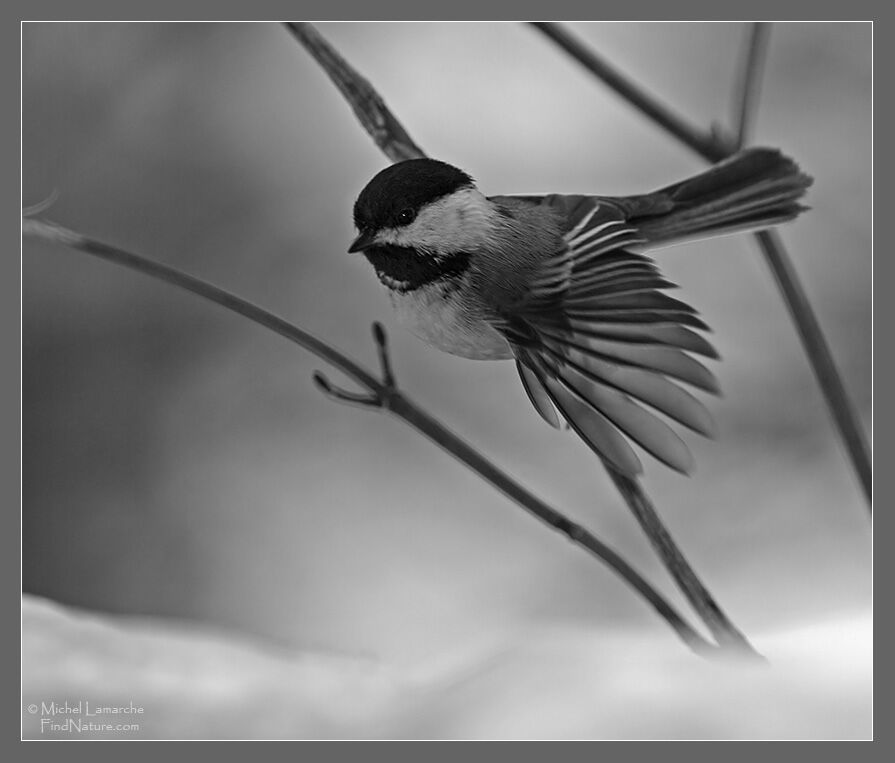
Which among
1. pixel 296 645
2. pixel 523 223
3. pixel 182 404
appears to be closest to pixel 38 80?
pixel 182 404

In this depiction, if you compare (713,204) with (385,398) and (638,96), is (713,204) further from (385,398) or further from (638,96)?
(385,398)

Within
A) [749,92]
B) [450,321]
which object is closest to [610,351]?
[450,321]

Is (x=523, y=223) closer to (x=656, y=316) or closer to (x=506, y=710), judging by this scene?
(x=656, y=316)

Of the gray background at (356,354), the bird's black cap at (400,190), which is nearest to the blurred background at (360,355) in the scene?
the gray background at (356,354)

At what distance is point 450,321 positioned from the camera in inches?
42.3

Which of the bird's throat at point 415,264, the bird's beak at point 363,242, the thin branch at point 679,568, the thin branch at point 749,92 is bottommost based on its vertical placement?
the thin branch at point 679,568

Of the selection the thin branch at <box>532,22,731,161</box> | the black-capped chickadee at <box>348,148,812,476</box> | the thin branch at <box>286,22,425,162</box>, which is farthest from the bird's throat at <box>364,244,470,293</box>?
the thin branch at <box>532,22,731,161</box>

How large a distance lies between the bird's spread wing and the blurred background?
15 cm

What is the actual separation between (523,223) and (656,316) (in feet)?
0.60

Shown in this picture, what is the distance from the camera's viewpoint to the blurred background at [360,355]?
1.18 m

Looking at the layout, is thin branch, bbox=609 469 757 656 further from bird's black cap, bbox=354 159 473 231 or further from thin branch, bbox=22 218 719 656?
bird's black cap, bbox=354 159 473 231

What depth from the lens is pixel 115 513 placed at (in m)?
1.20

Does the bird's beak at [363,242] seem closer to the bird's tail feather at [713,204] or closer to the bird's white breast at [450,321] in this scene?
the bird's white breast at [450,321]

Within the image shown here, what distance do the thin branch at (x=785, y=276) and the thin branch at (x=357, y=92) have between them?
0.18 meters
